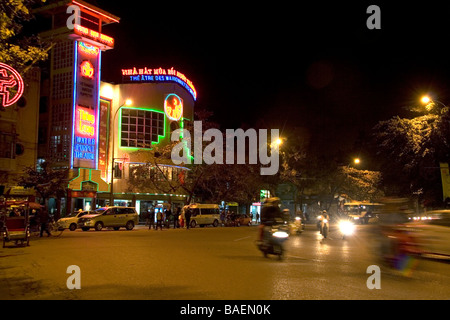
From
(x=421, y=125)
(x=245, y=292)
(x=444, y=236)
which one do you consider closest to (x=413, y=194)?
(x=421, y=125)

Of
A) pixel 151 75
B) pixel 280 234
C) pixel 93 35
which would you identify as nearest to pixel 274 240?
pixel 280 234

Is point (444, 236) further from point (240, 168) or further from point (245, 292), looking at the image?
point (240, 168)

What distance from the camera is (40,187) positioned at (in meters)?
31.6

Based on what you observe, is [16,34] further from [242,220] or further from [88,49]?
[242,220]

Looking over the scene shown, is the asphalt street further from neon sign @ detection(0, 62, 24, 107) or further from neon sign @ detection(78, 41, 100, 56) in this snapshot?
neon sign @ detection(78, 41, 100, 56)

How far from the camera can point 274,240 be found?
41.7ft

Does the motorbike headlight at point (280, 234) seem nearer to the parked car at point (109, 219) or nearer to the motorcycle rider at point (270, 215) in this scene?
the motorcycle rider at point (270, 215)

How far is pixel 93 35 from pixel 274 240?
→ 34.7 m

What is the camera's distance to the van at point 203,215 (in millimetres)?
38312

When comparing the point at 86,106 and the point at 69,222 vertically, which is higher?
the point at 86,106

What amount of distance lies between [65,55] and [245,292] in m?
38.2

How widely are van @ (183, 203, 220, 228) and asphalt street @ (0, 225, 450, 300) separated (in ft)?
78.6

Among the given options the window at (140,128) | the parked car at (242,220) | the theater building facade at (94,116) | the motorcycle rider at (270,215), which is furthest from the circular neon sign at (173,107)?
the motorcycle rider at (270,215)

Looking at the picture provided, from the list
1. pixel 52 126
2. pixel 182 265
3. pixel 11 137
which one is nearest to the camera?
pixel 182 265
